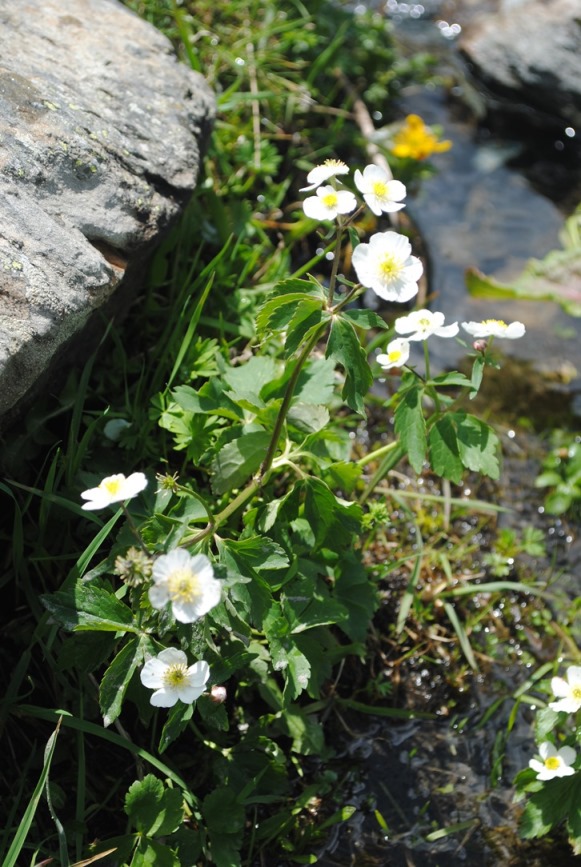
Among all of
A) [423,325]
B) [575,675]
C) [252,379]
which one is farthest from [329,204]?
[575,675]

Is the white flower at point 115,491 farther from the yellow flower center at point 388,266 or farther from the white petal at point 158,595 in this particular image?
the yellow flower center at point 388,266

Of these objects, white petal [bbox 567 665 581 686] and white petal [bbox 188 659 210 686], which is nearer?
white petal [bbox 188 659 210 686]

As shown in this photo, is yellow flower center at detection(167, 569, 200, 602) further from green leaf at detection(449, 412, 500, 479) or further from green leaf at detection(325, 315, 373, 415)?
green leaf at detection(449, 412, 500, 479)

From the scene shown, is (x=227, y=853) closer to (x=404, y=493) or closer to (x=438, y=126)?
(x=404, y=493)

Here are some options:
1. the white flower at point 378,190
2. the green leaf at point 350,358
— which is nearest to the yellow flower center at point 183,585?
the green leaf at point 350,358

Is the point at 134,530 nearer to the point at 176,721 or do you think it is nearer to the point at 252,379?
the point at 176,721

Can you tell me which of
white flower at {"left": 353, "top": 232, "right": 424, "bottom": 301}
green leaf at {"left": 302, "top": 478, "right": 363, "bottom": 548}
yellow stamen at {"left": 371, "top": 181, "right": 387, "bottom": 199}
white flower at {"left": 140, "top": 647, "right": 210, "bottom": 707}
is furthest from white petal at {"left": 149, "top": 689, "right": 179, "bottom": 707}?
yellow stamen at {"left": 371, "top": 181, "right": 387, "bottom": 199}

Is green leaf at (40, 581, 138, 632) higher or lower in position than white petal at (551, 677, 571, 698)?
higher
